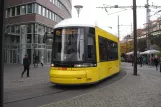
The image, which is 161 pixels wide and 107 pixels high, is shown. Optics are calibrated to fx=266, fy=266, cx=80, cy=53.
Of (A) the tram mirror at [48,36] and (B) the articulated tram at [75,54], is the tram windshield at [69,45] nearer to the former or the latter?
(B) the articulated tram at [75,54]

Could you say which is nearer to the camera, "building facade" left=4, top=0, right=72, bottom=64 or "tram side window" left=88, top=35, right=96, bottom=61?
"tram side window" left=88, top=35, right=96, bottom=61

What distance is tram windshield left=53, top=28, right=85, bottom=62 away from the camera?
11945 mm

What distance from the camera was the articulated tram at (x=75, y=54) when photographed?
463 inches

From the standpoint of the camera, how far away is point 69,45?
12023 millimetres

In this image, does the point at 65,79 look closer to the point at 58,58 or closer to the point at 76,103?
the point at 58,58

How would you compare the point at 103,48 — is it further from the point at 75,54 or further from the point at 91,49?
the point at 75,54

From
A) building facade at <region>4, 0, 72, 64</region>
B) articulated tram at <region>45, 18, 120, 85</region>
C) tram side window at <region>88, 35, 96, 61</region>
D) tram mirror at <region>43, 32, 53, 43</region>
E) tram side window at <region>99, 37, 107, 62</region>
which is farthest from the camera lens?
building facade at <region>4, 0, 72, 64</region>

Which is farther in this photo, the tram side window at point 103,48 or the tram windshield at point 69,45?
the tram side window at point 103,48

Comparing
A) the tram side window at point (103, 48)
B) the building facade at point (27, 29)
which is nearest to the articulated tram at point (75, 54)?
the tram side window at point (103, 48)

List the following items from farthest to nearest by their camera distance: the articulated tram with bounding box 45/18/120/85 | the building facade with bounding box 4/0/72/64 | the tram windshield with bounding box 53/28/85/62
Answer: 1. the building facade with bounding box 4/0/72/64
2. the tram windshield with bounding box 53/28/85/62
3. the articulated tram with bounding box 45/18/120/85

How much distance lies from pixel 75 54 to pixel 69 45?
496mm

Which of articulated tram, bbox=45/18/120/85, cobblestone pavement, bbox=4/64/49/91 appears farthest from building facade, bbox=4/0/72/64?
articulated tram, bbox=45/18/120/85

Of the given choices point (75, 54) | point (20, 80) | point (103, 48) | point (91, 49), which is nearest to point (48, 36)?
point (75, 54)

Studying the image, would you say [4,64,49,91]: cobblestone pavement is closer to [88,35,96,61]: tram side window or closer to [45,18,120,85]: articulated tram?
[45,18,120,85]: articulated tram
